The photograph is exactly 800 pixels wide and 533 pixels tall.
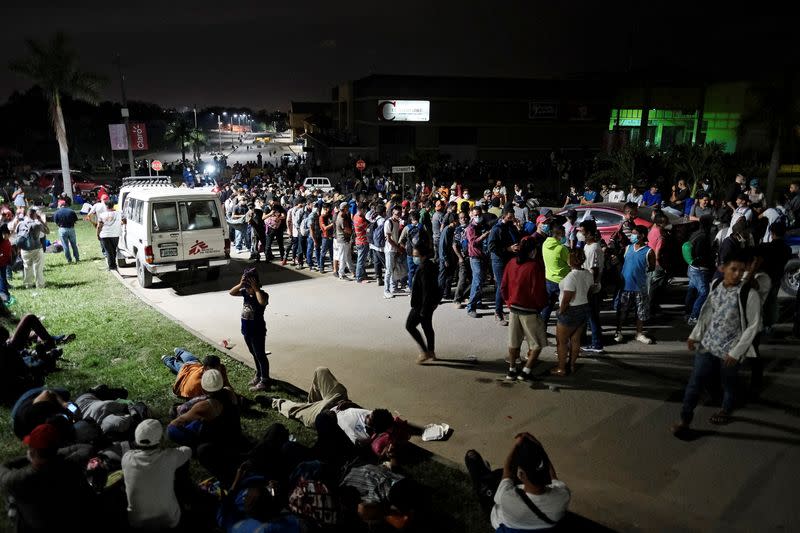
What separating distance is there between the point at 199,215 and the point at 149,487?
8.61 meters

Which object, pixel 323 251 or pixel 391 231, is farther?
pixel 323 251

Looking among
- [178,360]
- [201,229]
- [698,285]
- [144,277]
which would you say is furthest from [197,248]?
[698,285]

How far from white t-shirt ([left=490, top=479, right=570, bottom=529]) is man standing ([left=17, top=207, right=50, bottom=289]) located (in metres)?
11.5

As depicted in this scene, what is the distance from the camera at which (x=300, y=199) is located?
50.2 feet

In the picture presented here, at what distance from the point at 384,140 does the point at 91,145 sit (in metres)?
48.4

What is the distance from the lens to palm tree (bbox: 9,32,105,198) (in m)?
30.8

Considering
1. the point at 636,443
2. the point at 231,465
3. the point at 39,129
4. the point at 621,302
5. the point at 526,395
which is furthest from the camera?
the point at 39,129

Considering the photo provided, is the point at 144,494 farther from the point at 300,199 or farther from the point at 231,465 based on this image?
the point at 300,199

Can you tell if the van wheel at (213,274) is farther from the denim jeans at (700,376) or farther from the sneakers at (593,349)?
the denim jeans at (700,376)

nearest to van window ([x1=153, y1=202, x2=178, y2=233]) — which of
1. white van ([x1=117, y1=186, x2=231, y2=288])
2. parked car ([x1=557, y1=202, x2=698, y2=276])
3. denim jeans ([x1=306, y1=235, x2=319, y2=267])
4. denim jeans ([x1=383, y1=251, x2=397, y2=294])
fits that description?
white van ([x1=117, y1=186, x2=231, y2=288])

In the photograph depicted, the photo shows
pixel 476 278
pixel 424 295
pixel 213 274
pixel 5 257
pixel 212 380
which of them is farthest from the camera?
pixel 213 274

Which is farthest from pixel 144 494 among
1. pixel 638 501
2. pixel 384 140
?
pixel 384 140

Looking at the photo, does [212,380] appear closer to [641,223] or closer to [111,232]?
[641,223]

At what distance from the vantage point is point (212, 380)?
510 cm
